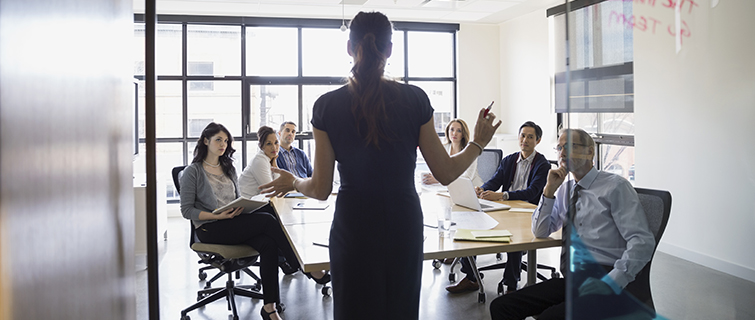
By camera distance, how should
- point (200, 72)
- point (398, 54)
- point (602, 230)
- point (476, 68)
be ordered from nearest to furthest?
1. point (602, 230)
2. point (200, 72)
3. point (398, 54)
4. point (476, 68)

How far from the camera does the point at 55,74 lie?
99 centimetres

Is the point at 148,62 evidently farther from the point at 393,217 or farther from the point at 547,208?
the point at 547,208

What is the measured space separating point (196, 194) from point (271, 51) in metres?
4.27

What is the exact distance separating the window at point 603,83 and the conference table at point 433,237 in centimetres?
113

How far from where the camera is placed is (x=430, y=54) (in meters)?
7.54

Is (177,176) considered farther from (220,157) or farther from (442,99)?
(442,99)

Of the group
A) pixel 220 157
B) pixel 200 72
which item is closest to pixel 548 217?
pixel 220 157

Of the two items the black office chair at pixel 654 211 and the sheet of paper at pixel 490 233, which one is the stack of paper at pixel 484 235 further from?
the black office chair at pixel 654 211

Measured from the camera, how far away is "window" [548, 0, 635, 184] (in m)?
0.86

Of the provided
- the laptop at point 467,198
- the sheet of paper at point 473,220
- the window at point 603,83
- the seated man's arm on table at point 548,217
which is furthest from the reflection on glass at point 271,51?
the window at point 603,83

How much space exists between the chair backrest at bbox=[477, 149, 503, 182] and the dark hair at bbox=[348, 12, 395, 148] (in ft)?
10.1

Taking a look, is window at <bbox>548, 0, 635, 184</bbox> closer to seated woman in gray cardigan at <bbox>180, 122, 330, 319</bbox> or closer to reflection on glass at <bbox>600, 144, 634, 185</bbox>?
reflection on glass at <bbox>600, 144, 634, 185</bbox>

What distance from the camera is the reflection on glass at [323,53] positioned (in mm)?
7066

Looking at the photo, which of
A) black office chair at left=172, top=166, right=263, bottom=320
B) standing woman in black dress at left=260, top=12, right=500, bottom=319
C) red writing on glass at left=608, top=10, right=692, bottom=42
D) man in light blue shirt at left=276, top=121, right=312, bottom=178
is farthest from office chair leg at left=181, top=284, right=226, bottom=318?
→ red writing on glass at left=608, top=10, right=692, bottom=42
